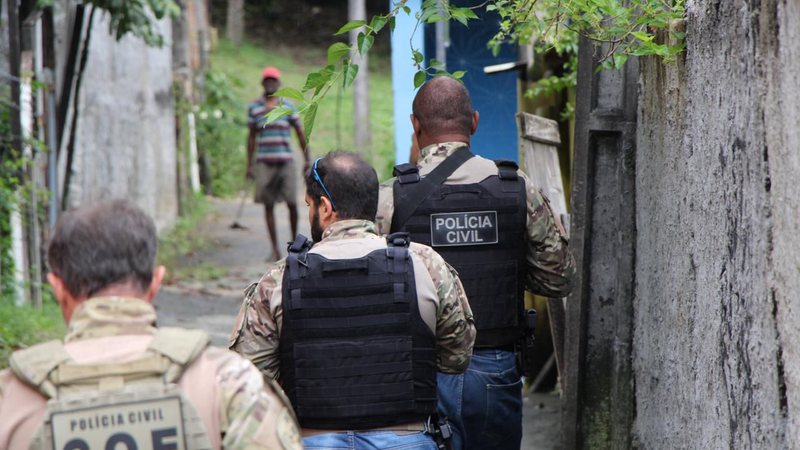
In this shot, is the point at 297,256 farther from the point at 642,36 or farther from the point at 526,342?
the point at 642,36

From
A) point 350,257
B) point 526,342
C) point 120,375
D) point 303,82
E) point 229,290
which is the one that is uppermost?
point 303,82

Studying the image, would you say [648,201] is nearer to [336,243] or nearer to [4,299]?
[336,243]

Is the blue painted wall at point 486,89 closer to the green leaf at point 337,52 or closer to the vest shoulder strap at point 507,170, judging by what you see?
the vest shoulder strap at point 507,170

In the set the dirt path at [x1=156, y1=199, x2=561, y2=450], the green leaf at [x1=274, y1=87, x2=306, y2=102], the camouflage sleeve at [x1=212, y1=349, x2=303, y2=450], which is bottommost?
the dirt path at [x1=156, y1=199, x2=561, y2=450]

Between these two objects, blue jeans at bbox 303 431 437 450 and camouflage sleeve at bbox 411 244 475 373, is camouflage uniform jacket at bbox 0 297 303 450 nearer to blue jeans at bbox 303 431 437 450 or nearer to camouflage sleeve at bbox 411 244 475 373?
blue jeans at bbox 303 431 437 450

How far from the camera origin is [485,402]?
3922mm

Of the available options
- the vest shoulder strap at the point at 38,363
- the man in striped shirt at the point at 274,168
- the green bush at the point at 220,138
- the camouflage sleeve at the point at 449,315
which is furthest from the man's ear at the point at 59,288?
the green bush at the point at 220,138

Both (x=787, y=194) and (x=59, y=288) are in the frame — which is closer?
(x=59, y=288)

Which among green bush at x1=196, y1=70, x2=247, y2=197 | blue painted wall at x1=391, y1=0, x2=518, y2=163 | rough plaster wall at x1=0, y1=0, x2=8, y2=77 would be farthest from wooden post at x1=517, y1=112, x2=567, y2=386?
green bush at x1=196, y1=70, x2=247, y2=197

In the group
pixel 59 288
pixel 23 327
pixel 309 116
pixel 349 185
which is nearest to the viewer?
pixel 59 288

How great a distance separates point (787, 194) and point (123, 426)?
1669 mm

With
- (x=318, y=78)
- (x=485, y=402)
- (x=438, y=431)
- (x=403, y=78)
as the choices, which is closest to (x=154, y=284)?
(x=438, y=431)

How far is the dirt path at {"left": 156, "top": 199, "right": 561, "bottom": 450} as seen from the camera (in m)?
6.15

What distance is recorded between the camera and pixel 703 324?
3.46 meters
